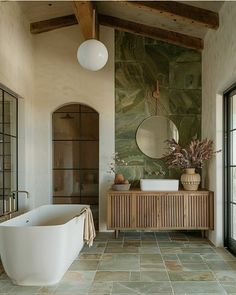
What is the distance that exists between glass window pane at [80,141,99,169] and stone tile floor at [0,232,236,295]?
5.01 feet

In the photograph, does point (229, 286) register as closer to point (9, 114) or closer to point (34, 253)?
point (34, 253)

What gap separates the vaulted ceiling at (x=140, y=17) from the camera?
444 cm

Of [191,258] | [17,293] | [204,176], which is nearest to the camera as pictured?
[17,293]

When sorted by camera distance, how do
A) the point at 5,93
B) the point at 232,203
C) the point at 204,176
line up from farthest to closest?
the point at 204,176 → the point at 5,93 → the point at 232,203

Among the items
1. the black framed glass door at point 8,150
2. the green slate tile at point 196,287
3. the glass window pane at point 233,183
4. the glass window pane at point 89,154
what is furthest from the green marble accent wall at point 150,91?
the green slate tile at point 196,287

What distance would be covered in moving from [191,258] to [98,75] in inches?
147

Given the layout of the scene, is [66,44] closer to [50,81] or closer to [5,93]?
[50,81]

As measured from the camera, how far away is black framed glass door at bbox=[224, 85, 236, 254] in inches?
180

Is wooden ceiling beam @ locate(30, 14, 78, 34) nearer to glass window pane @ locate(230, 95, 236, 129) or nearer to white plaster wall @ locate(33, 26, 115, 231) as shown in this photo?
white plaster wall @ locate(33, 26, 115, 231)

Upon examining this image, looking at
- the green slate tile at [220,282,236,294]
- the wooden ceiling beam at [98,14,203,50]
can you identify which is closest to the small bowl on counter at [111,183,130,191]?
the green slate tile at [220,282,236,294]

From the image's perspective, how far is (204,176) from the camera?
566 cm

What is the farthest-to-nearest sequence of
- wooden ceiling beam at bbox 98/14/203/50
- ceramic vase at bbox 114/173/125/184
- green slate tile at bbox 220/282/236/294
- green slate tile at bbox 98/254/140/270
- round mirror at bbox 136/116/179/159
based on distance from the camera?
1. round mirror at bbox 136/116/179/159
2. wooden ceiling beam at bbox 98/14/203/50
3. ceramic vase at bbox 114/173/125/184
4. green slate tile at bbox 98/254/140/270
5. green slate tile at bbox 220/282/236/294

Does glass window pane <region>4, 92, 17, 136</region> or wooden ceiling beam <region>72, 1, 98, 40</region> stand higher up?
wooden ceiling beam <region>72, 1, 98, 40</region>

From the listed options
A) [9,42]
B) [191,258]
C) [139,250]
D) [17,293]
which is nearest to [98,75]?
[9,42]
